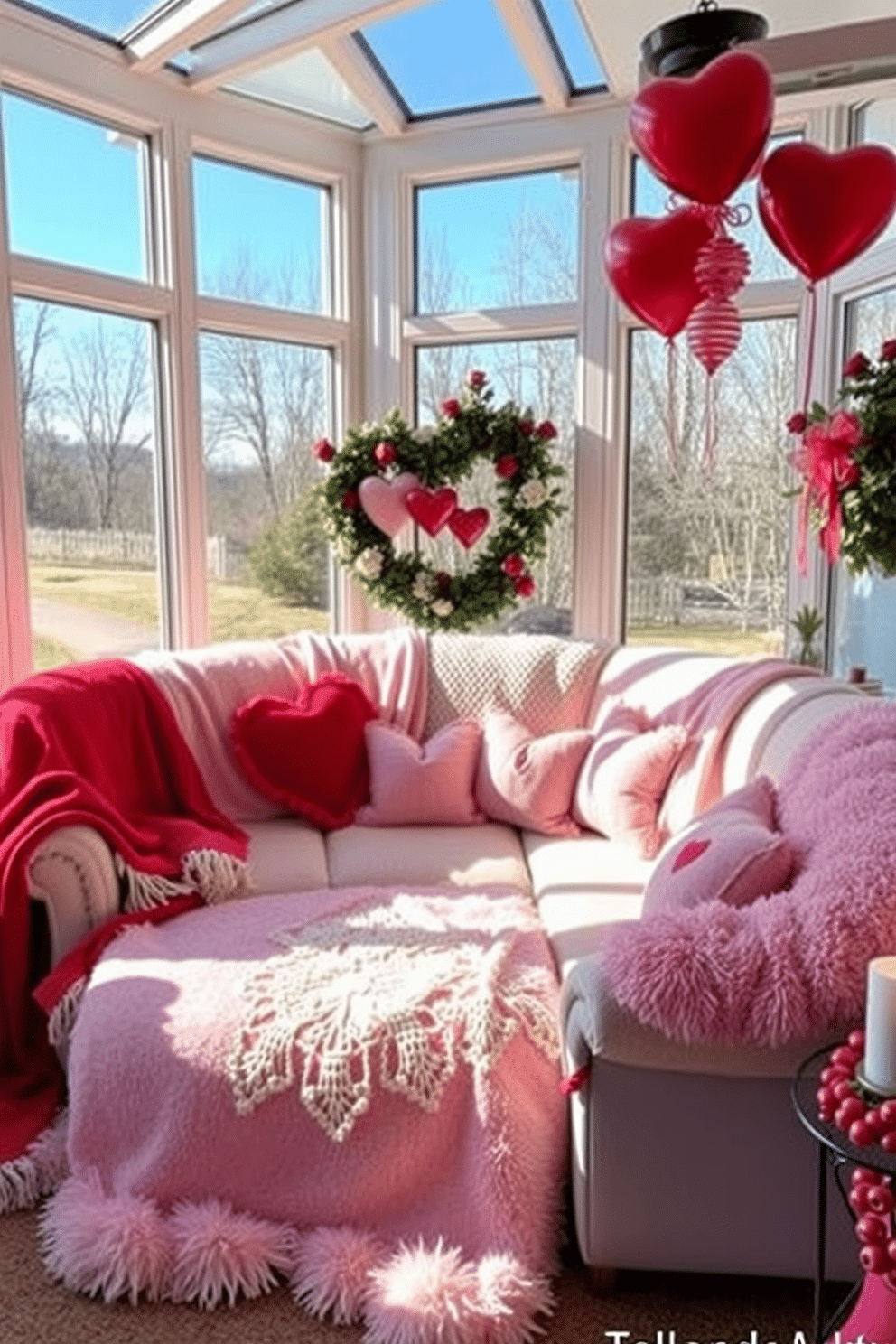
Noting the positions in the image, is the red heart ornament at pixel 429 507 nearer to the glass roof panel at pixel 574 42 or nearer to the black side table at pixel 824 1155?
the glass roof panel at pixel 574 42

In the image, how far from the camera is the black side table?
122 cm

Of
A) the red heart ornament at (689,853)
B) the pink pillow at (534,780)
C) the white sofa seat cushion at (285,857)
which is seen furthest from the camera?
the pink pillow at (534,780)

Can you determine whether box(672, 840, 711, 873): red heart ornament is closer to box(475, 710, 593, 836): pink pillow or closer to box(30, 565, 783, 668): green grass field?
box(475, 710, 593, 836): pink pillow

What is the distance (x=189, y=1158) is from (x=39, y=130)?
3135mm

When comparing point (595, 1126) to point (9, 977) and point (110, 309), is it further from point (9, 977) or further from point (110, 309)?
point (110, 309)

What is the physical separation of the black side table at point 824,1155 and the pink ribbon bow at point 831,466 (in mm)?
1354

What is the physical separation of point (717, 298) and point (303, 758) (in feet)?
5.94

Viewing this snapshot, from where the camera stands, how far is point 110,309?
3639mm

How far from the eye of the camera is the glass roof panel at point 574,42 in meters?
3.37

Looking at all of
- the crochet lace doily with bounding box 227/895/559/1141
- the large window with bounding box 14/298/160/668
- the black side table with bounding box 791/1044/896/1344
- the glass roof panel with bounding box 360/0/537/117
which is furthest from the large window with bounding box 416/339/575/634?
the black side table with bounding box 791/1044/896/1344

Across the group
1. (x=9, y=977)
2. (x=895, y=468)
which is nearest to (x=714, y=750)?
(x=895, y=468)

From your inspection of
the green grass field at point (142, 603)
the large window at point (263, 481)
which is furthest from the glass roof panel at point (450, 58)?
the green grass field at point (142, 603)

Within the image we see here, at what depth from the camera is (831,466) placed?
246 centimetres

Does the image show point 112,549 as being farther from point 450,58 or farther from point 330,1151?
point 330,1151
